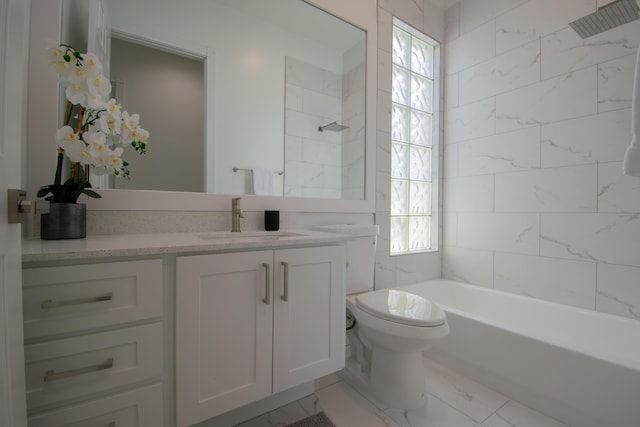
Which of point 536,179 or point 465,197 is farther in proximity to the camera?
point 465,197

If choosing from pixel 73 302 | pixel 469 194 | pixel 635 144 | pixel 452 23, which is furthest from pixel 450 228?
pixel 73 302

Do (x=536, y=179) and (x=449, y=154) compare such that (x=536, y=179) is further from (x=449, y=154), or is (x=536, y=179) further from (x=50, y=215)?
(x=50, y=215)

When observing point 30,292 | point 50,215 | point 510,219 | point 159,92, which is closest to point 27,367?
point 30,292

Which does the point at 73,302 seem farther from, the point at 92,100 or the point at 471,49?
the point at 471,49

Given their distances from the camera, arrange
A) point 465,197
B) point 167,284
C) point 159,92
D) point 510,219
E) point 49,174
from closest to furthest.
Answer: point 167,284, point 49,174, point 159,92, point 510,219, point 465,197

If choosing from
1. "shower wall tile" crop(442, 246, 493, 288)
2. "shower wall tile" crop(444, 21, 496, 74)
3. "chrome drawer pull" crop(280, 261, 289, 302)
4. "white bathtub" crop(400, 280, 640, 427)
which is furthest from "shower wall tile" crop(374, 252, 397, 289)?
"shower wall tile" crop(444, 21, 496, 74)

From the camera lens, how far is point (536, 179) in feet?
6.07

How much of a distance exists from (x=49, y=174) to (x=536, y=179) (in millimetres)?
2605

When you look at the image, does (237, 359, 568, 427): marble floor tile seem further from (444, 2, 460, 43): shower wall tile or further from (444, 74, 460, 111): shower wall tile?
(444, 2, 460, 43): shower wall tile

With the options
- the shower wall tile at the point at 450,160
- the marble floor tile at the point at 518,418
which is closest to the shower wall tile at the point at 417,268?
the shower wall tile at the point at 450,160

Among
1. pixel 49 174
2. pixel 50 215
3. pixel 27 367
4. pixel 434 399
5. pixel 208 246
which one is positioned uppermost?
pixel 49 174

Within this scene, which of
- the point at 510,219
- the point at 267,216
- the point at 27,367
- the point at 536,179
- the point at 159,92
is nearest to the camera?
the point at 27,367

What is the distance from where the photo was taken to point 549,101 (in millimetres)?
1790

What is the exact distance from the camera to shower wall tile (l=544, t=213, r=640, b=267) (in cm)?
150
